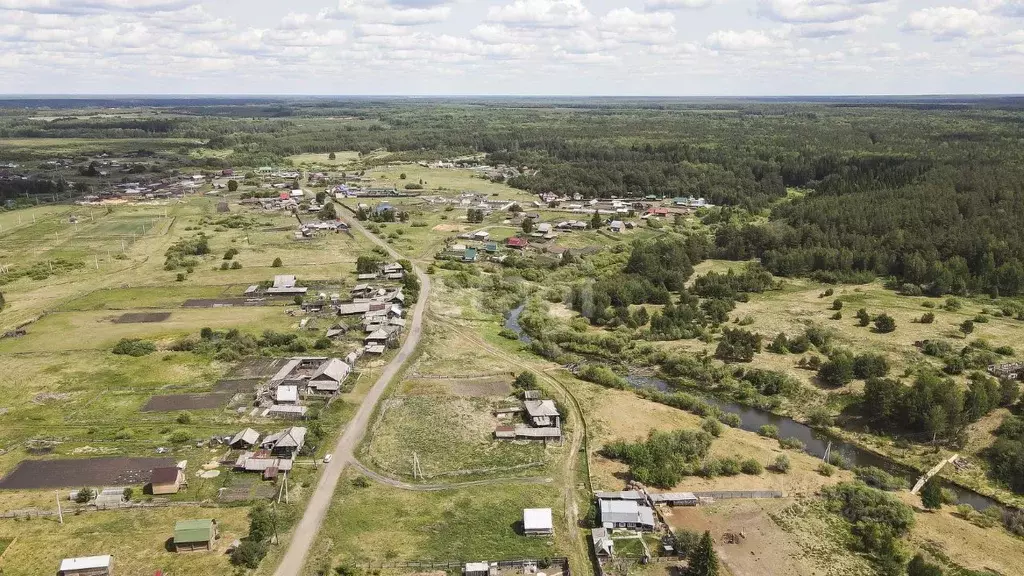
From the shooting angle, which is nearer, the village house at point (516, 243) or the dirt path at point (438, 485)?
the dirt path at point (438, 485)

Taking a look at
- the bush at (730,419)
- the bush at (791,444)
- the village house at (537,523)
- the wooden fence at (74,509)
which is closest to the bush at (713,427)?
the bush at (730,419)

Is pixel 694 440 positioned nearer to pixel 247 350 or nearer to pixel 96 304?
pixel 247 350

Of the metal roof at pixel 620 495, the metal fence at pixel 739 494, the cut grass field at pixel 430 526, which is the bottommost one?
the metal fence at pixel 739 494

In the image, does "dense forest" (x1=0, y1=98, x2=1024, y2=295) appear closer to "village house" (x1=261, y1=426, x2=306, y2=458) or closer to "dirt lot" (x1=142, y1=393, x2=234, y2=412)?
"village house" (x1=261, y1=426, x2=306, y2=458)

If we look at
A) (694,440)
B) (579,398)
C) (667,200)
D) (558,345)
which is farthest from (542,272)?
(667,200)

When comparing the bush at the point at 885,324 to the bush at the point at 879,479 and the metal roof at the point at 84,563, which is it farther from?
the metal roof at the point at 84,563

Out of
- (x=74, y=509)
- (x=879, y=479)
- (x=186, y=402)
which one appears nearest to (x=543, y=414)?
(x=879, y=479)
